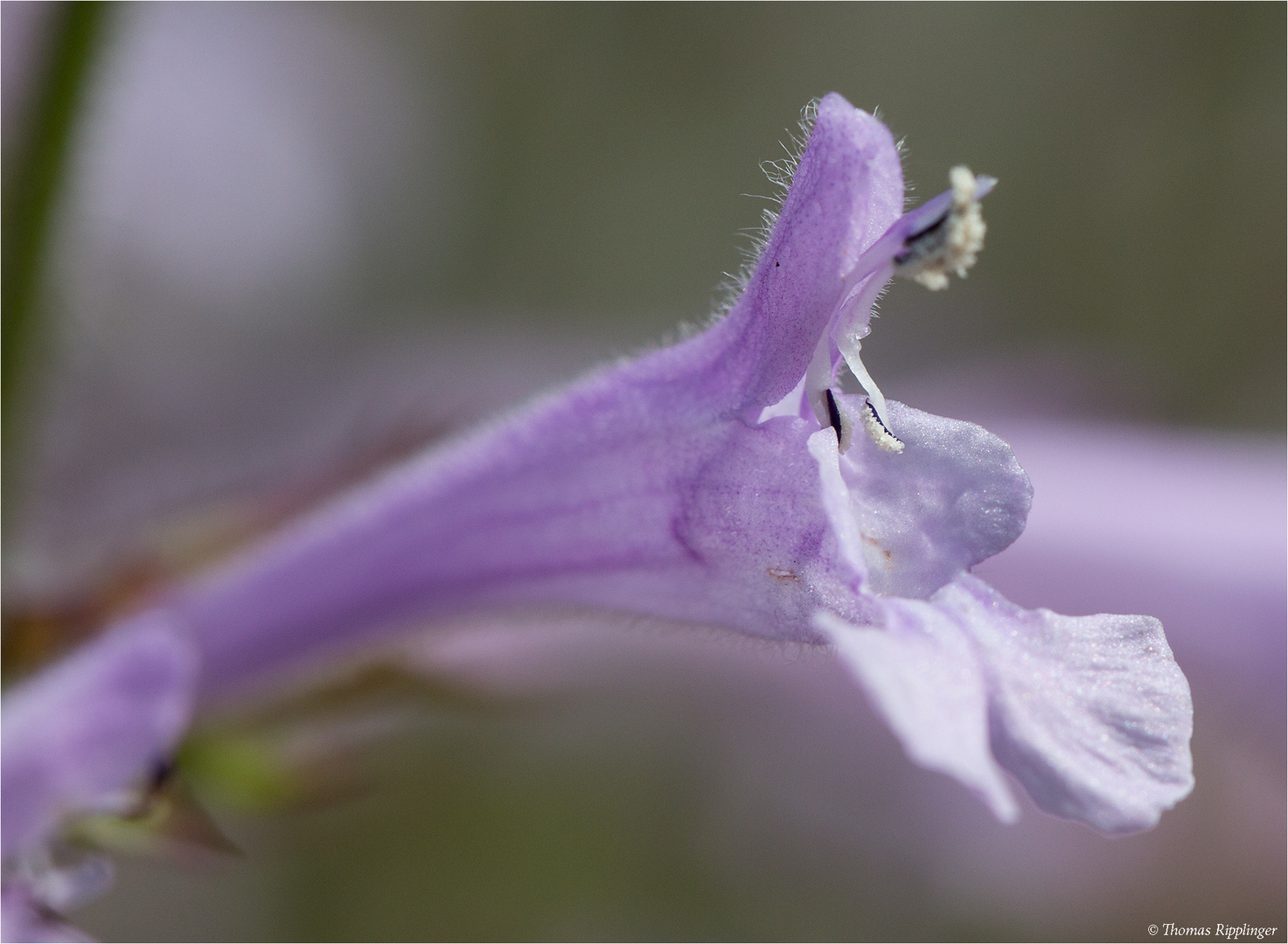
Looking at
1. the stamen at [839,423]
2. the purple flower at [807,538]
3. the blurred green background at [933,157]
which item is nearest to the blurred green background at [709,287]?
the blurred green background at [933,157]

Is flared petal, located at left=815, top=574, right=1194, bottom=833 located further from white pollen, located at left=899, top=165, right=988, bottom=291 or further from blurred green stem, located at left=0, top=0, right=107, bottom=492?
blurred green stem, located at left=0, top=0, right=107, bottom=492

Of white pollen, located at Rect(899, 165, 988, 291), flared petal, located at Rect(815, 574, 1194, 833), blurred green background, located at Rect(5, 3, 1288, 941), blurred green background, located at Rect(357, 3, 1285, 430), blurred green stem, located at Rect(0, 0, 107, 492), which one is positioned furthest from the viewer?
blurred green background, located at Rect(357, 3, 1285, 430)

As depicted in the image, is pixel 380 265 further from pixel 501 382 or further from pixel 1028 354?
pixel 1028 354

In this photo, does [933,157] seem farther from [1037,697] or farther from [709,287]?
[1037,697]

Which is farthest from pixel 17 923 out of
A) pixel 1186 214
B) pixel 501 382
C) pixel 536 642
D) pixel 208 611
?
pixel 1186 214

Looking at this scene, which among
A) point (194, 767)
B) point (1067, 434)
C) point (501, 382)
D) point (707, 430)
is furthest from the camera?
point (501, 382)

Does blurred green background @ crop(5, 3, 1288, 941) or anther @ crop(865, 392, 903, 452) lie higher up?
blurred green background @ crop(5, 3, 1288, 941)

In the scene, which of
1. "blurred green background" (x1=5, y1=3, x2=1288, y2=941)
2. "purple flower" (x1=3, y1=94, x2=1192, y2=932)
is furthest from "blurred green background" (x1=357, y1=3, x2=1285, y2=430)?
"purple flower" (x1=3, y1=94, x2=1192, y2=932)
